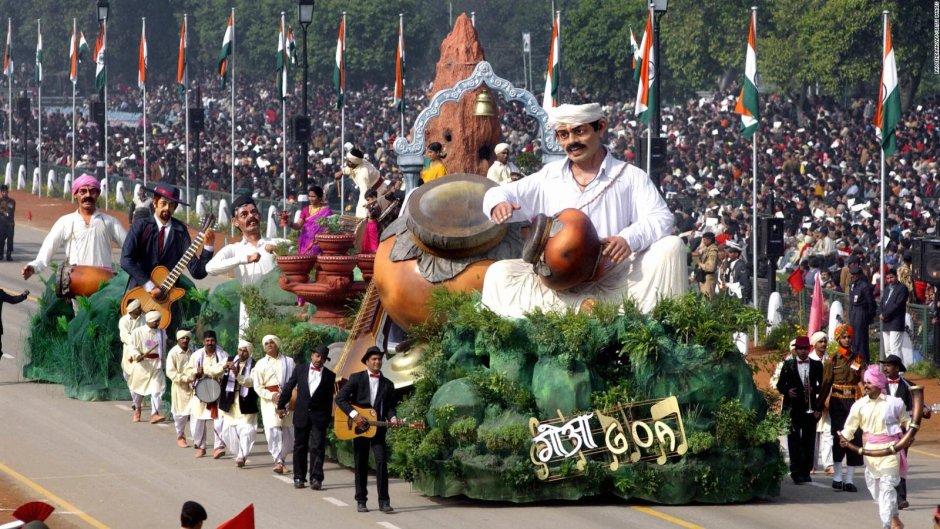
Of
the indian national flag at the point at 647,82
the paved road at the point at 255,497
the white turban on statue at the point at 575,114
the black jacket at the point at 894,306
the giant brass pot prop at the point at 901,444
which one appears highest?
the indian national flag at the point at 647,82

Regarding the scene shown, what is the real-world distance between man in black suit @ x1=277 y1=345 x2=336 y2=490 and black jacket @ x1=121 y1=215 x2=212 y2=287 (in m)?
3.73

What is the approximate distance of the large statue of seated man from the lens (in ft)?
52.6

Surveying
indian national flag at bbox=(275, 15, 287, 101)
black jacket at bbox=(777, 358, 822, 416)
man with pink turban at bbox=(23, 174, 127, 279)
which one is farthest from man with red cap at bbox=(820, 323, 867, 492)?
indian national flag at bbox=(275, 15, 287, 101)

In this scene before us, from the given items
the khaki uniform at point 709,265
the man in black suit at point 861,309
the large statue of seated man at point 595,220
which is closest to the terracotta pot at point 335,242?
the large statue of seated man at point 595,220

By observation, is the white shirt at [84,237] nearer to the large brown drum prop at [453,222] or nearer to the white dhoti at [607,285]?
the large brown drum prop at [453,222]

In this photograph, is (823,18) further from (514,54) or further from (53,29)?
(53,29)

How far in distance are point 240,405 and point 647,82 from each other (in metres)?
15.9

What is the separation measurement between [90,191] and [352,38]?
225ft

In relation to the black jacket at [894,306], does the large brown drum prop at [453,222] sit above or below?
above

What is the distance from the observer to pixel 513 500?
15.9 metres

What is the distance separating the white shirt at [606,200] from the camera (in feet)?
52.7

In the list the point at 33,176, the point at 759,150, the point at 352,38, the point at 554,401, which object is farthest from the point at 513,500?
the point at 352,38

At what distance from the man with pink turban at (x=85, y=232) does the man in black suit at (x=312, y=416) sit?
17.4ft

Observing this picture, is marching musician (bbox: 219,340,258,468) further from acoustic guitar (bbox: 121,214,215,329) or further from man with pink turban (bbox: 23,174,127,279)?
man with pink turban (bbox: 23,174,127,279)
